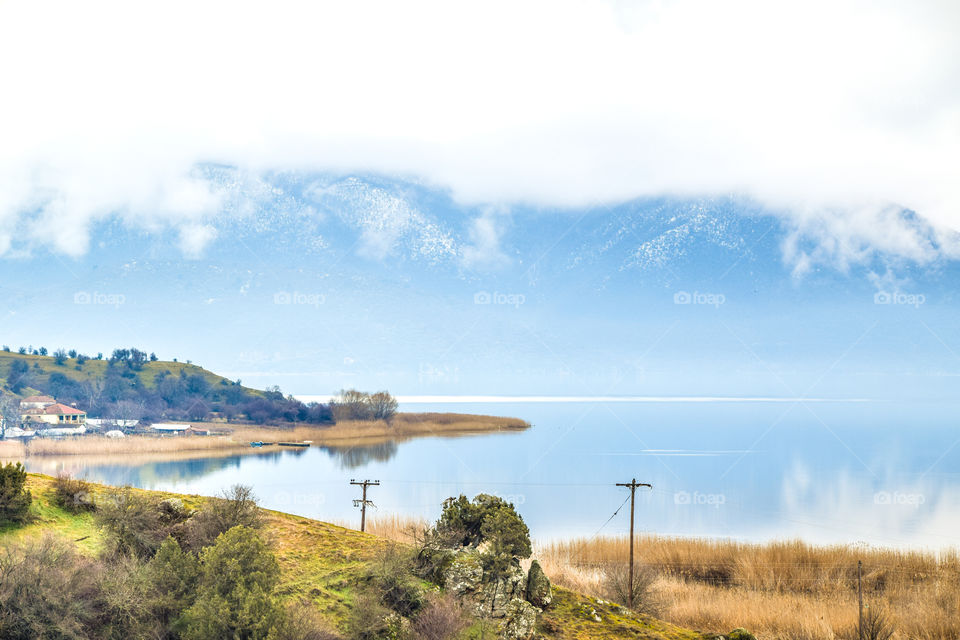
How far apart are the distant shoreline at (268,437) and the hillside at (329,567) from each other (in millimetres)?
62041

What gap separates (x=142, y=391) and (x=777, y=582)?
118 meters

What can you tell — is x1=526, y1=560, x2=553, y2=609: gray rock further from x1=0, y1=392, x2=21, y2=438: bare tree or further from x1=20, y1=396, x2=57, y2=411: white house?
x1=20, y1=396, x2=57, y2=411: white house

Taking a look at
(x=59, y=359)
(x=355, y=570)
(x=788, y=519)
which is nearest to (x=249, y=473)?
(x=788, y=519)

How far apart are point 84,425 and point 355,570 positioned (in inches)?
4022

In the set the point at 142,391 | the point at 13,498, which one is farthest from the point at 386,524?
the point at 142,391

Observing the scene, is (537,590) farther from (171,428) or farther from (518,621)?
(171,428)

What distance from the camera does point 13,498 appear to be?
18.0m

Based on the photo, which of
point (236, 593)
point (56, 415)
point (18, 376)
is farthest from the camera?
point (18, 376)

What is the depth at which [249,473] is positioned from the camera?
7638 centimetres

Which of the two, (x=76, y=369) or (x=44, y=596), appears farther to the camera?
(x=76, y=369)

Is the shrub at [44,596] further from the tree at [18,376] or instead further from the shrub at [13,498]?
the tree at [18,376]

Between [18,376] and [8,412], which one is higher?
[18,376]

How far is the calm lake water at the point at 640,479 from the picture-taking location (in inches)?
2067

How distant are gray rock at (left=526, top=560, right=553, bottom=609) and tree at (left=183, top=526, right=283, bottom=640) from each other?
7.04 metres
